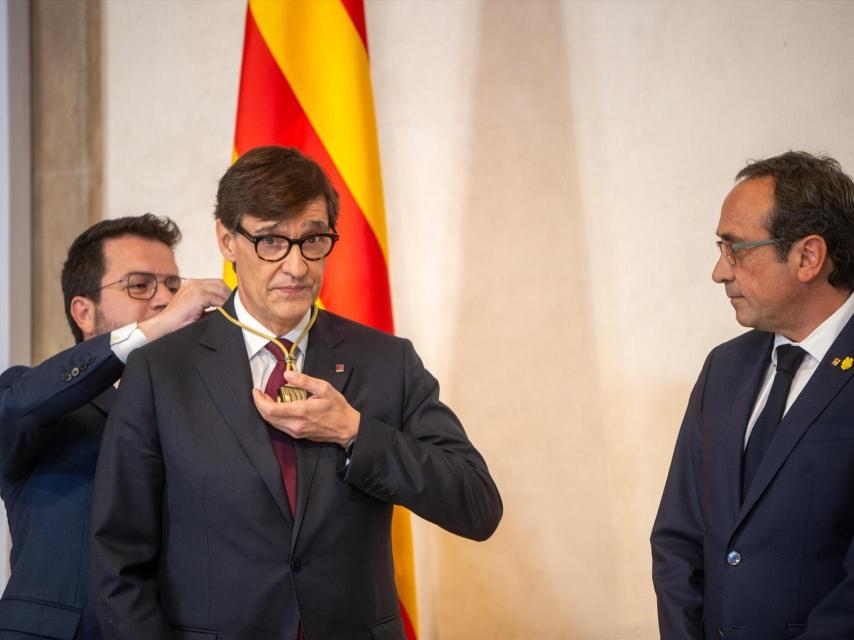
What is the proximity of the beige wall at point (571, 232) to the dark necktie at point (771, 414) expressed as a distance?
53.9 inches

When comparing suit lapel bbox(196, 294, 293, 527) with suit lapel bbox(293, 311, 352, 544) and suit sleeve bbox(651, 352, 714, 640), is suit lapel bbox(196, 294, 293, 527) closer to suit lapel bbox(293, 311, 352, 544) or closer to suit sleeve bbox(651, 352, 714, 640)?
suit lapel bbox(293, 311, 352, 544)

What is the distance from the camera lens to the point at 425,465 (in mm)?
1936

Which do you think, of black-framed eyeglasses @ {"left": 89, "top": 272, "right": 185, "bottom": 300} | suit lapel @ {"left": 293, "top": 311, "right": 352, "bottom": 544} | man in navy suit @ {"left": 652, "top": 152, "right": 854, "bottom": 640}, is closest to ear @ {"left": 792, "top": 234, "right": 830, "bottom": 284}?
man in navy suit @ {"left": 652, "top": 152, "right": 854, "bottom": 640}

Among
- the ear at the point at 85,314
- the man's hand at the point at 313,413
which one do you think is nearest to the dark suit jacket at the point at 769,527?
the man's hand at the point at 313,413

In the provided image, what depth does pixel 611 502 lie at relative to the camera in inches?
142

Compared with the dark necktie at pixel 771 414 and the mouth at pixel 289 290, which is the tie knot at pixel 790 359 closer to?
the dark necktie at pixel 771 414

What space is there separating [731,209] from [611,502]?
1.61m

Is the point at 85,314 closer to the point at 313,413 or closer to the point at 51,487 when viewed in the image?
the point at 51,487

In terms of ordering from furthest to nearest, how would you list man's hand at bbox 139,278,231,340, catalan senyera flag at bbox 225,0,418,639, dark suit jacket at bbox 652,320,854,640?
catalan senyera flag at bbox 225,0,418,639 < man's hand at bbox 139,278,231,340 < dark suit jacket at bbox 652,320,854,640

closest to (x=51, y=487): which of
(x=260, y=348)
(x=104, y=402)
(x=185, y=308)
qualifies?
(x=104, y=402)

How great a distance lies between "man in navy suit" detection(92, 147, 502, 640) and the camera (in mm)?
1852

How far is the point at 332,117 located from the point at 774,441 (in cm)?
174

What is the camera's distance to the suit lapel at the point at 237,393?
6.16 ft

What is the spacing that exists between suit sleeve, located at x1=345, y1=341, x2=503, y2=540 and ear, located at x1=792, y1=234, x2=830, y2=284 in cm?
89
